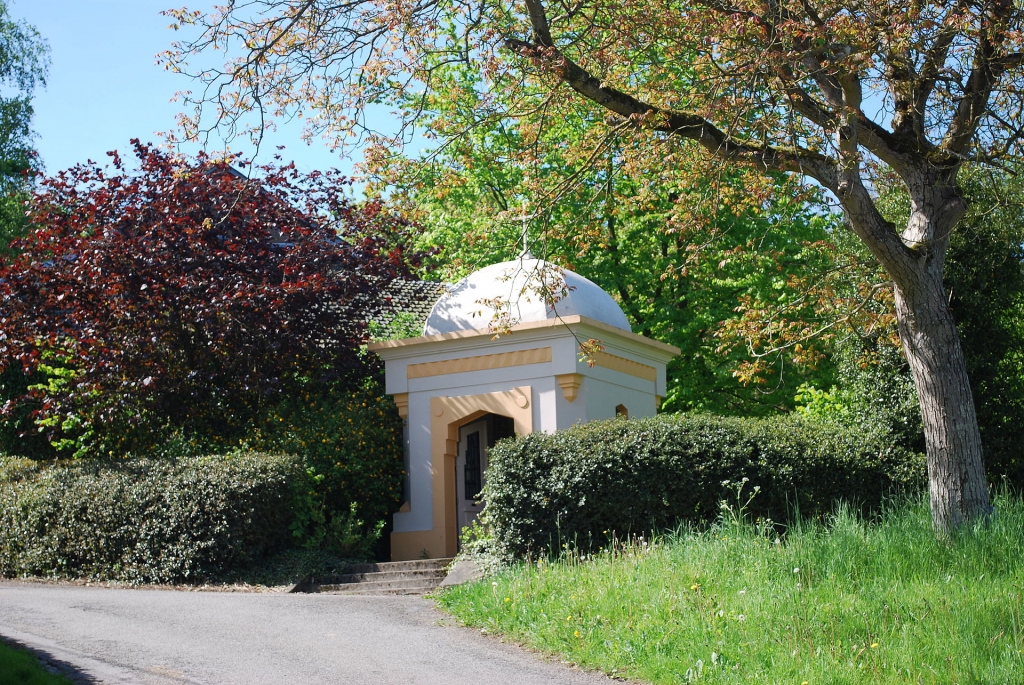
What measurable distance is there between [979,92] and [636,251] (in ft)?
42.0

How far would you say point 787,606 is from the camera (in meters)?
8.04

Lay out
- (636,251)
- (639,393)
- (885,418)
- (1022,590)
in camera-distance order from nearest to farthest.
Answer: (1022,590)
(885,418)
(639,393)
(636,251)

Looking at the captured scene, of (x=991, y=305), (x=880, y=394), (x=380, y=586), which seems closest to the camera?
(x=380, y=586)

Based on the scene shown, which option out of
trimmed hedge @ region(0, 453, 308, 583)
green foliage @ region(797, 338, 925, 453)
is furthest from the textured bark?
trimmed hedge @ region(0, 453, 308, 583)

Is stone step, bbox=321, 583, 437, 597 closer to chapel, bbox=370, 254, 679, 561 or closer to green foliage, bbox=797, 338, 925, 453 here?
chapel, bbox=370, 254, 679, 561

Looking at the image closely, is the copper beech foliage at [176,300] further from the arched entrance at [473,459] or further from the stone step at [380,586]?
the stone step at [380,586]

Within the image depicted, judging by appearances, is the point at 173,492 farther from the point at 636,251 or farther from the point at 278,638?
the point at 636,251

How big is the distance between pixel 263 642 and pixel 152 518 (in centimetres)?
544

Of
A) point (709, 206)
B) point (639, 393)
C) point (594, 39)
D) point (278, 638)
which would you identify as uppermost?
point (594, 39)

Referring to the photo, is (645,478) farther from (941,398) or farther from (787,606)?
(787,606)

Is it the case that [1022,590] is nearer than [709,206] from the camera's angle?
Yes

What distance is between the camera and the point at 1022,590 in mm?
8047

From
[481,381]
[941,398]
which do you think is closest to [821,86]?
[941,398]

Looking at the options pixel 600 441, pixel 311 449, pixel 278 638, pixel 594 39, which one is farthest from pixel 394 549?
pixel 594 39
